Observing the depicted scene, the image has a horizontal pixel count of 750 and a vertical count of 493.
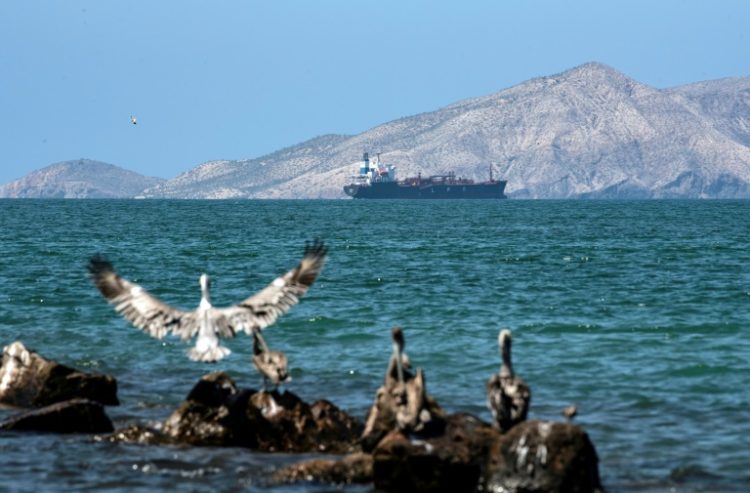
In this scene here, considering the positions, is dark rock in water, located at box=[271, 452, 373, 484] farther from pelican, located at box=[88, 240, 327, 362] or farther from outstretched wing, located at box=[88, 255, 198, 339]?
outstretched wing, located at box=[88, 255, 198, 339]

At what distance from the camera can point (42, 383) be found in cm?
2052

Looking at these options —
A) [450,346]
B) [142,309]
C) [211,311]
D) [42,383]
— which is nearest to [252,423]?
[211,311]

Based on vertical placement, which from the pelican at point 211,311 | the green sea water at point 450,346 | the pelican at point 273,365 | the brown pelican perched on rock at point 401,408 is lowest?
the green sea water at point 450,346

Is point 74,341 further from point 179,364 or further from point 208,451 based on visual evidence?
point 208,451

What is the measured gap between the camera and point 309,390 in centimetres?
2320

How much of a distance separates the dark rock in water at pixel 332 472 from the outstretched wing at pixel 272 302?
305 cm

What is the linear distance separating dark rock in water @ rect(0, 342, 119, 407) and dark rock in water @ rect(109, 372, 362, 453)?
2012 mm

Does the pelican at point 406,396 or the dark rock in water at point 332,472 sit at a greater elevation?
the pelican at point 406,396

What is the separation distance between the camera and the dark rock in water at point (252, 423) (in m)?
17.7

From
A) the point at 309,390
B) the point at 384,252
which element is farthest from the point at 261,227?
the point at 309,390

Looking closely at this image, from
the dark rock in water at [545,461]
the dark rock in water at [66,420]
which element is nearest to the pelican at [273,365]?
the dark rock in water at [66,420]

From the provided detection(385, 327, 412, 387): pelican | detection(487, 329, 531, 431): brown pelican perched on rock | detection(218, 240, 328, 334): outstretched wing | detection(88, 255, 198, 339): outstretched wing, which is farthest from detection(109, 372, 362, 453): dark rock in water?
detection(487, 329, 531, 431): brown pelican perched on rock

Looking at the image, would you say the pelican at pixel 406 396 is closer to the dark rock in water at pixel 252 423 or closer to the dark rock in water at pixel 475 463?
the dark rock in water at pixel 475 463

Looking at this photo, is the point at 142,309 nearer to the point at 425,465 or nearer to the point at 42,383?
the point at 42,383
